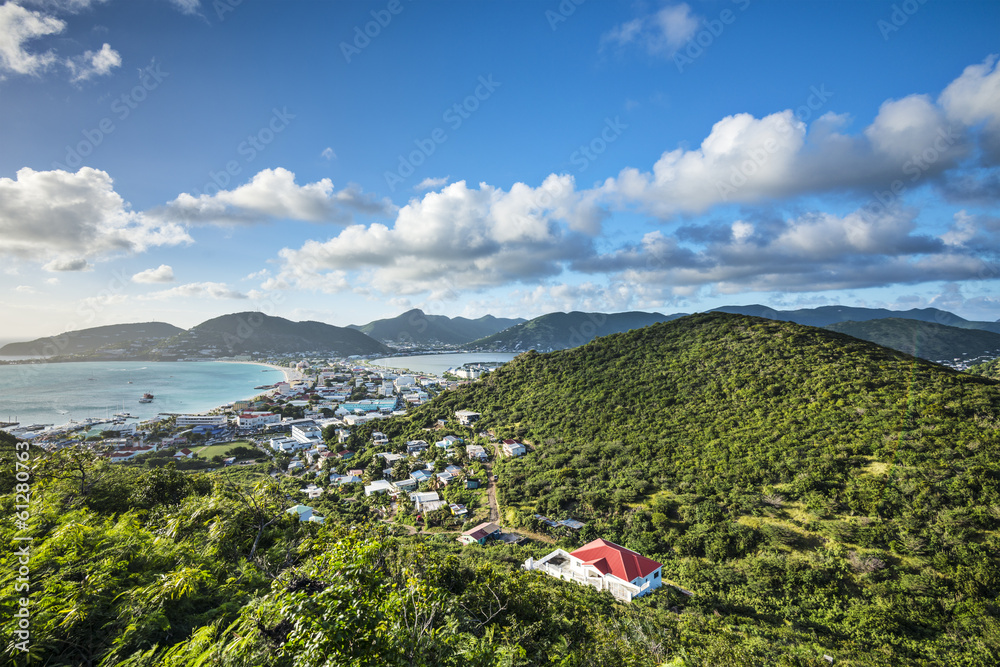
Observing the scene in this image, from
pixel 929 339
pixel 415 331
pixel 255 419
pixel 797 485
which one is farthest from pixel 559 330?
pixel 797 485

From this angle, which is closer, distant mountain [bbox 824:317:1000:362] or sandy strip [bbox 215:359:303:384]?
distant mountain [bbox 824:317:1000:362]

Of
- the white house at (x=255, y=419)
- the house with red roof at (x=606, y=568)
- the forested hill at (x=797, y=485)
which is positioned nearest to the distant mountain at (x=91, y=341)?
the white house at (x=255, y=419)

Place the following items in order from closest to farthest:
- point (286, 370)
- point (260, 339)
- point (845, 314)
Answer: point (286, 370) → point (260, 339) → point (845, 314)

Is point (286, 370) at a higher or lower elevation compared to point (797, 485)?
lower

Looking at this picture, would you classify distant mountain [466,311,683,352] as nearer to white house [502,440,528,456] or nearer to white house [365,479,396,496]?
white house [502,440,528,456]

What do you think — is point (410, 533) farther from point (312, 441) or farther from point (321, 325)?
point (321, 325)

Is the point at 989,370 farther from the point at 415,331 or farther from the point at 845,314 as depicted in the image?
the point at 415,331

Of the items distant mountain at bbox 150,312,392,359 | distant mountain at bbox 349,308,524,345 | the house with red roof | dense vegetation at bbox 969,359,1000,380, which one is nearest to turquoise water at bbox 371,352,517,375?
distant mountain at bbox 150,312,392,359
